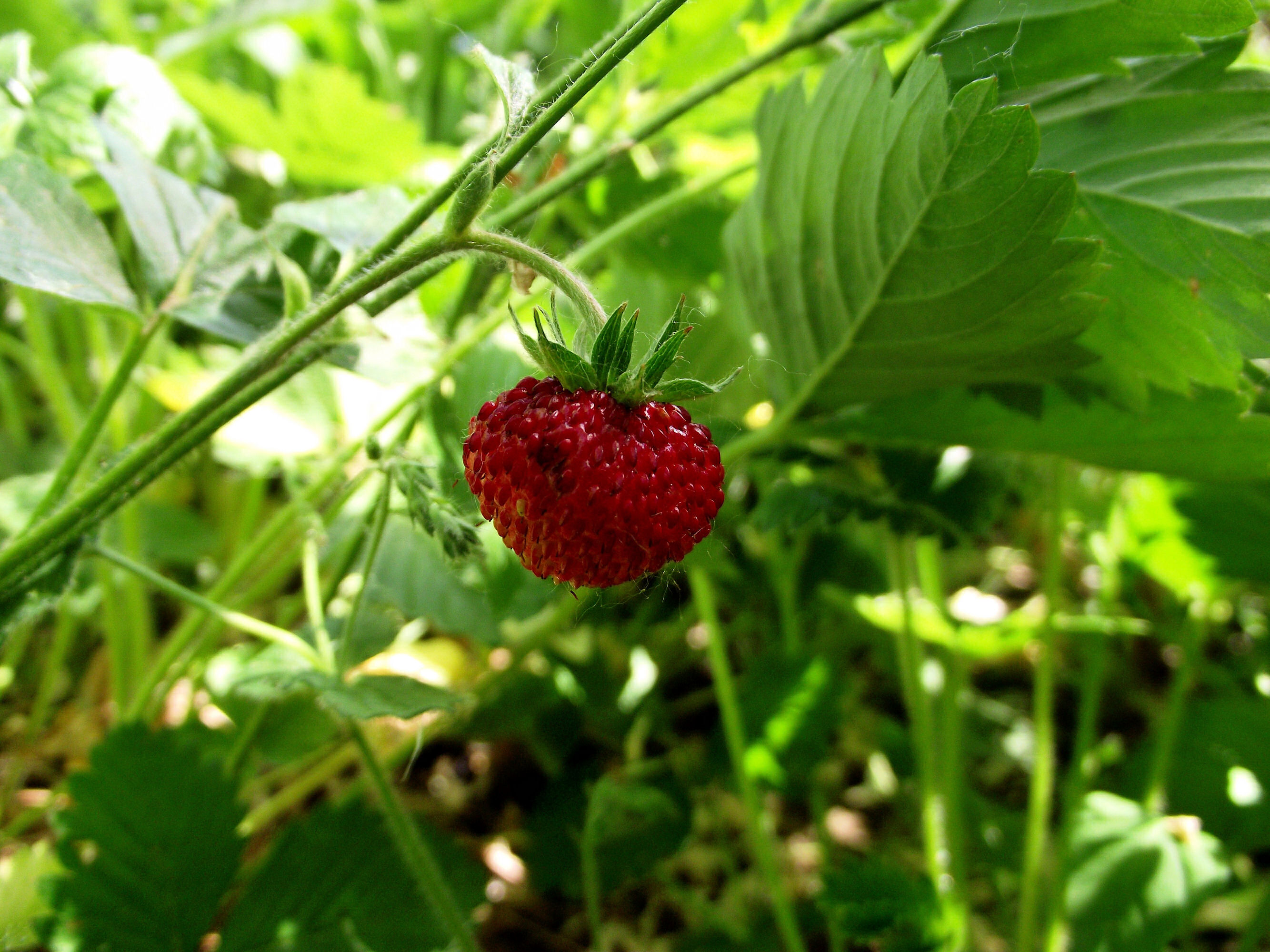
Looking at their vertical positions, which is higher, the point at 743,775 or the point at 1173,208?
the point at 1173,208

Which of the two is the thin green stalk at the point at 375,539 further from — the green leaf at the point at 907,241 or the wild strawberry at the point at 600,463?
the green leaf at the point at 907,241

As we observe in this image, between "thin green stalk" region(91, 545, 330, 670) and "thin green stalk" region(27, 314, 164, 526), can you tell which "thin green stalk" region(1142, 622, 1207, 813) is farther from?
"thin green stalk" region(27, 314, 164, 526)

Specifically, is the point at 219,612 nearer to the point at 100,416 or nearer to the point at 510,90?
the point at 100,416

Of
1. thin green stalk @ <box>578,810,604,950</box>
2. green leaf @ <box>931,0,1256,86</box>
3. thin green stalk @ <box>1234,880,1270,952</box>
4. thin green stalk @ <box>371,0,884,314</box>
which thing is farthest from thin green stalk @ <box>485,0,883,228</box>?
thin green stalk @ <box>1234,880,1270,952</box>

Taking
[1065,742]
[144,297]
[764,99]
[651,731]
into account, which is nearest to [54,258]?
[144,297]

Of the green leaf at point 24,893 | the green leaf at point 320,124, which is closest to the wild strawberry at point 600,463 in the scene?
the green leaf at point 24,893

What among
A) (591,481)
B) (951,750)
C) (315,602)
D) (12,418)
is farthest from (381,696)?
(12,418)

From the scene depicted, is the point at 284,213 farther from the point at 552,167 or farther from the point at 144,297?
the point at 552,167

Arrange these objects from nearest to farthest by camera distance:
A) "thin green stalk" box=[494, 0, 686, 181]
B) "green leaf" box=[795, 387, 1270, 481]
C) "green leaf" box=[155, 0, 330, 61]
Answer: "thin green stalk" box=[494, 0, 686, 181], "green leaf" box=[795, 387, 1270, 481], "green leaf" box=[155, 0, 330, 61]
